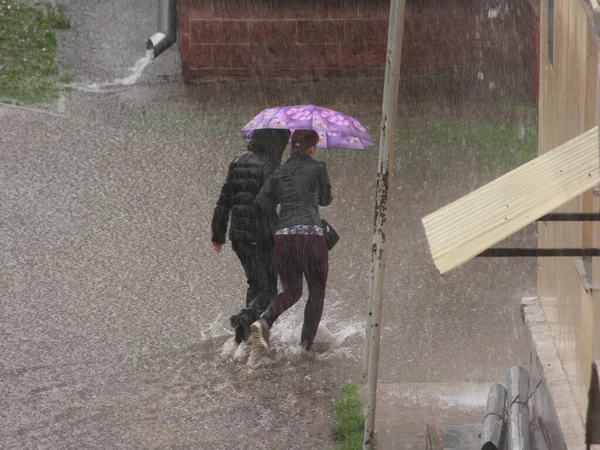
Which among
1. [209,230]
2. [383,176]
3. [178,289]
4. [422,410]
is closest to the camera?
[383,176]

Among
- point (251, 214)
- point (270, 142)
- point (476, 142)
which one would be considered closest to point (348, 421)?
point (251, 214)

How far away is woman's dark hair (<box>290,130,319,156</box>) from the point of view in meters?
8.16

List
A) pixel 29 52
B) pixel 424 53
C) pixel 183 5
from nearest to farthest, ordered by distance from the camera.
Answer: pixel 183 5 < pixel 424 53 < pixel 29 52

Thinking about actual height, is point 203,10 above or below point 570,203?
above

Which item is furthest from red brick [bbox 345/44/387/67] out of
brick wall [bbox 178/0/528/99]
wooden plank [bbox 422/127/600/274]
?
wooden plank [bbox 422/127/600/274]

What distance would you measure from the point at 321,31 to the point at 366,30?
577 millimetres

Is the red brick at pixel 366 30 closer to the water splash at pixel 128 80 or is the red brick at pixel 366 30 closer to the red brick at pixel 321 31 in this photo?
the red brick at pixel 321 31

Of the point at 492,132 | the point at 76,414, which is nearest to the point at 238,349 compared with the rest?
the point at 76,414

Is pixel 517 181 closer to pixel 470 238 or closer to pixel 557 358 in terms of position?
pixel 470 238

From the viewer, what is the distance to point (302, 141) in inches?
322

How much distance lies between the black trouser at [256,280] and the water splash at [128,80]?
701 cm

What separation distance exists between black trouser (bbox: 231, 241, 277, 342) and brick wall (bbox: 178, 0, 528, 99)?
7.03 meters

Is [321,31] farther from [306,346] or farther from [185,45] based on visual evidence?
[306,346]

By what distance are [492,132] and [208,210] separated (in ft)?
12.7
